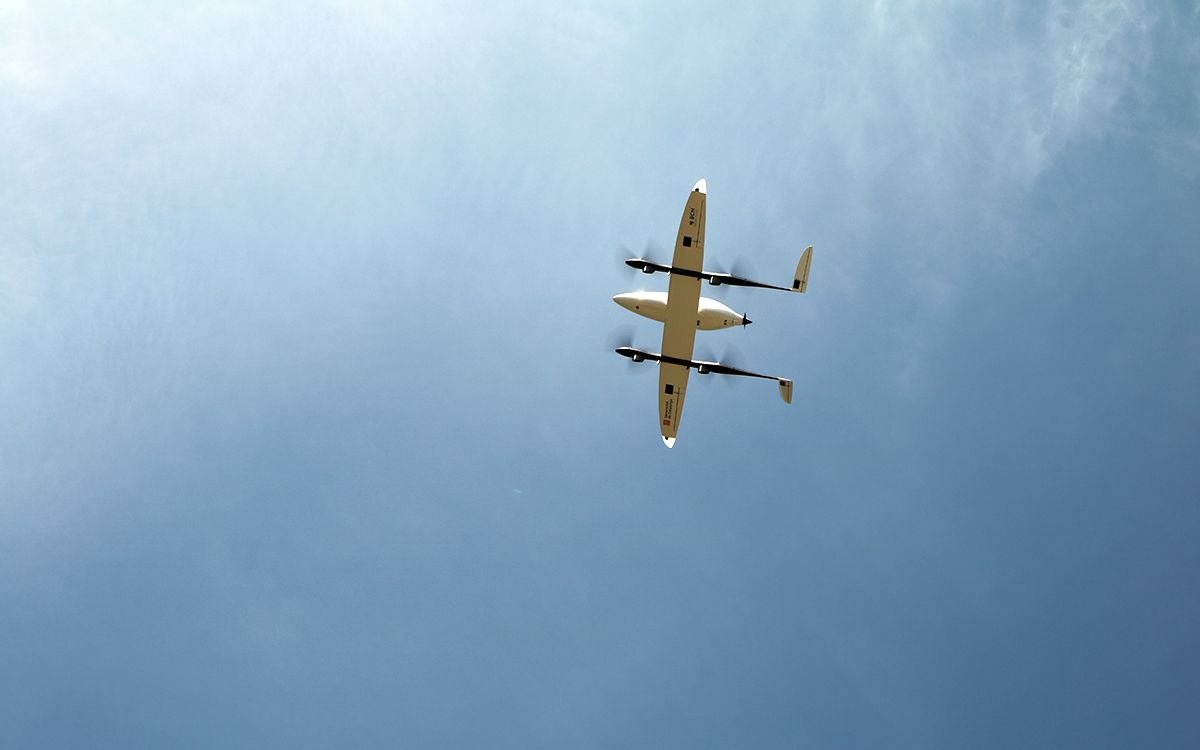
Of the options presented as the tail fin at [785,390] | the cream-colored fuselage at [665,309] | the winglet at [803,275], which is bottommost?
the tail fin at [785,390]

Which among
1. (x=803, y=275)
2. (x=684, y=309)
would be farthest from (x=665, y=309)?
(x=803, y=275)

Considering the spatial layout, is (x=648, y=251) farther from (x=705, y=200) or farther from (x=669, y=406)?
(x=669, y=406)

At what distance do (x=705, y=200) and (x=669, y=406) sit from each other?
46.0 feet

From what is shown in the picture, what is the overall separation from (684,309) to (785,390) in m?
9.63

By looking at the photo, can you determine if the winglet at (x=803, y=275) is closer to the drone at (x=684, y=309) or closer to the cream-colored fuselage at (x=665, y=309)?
the drone at (x=684, y=309)

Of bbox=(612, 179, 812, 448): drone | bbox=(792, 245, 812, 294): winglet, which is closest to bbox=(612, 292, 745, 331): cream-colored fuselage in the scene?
bbox=(612, 179, 812, 448): drone

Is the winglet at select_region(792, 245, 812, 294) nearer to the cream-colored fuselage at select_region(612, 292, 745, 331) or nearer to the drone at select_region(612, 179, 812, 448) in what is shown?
the drone at select_region(612, 179, 812, 448)

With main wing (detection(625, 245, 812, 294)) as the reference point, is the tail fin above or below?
below

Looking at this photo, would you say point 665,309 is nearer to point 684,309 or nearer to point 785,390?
point 684,309

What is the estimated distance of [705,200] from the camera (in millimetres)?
52938

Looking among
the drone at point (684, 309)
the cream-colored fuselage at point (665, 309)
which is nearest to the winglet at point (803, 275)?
the drone at point (684, 309)

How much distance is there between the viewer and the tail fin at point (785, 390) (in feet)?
190

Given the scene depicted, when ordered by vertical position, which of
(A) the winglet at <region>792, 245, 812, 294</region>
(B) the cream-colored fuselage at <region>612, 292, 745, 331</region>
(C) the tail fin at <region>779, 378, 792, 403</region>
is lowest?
(C) the tail fin at <region>779, 378, 792, 403</region>

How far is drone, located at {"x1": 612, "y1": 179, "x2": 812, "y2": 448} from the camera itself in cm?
5284
